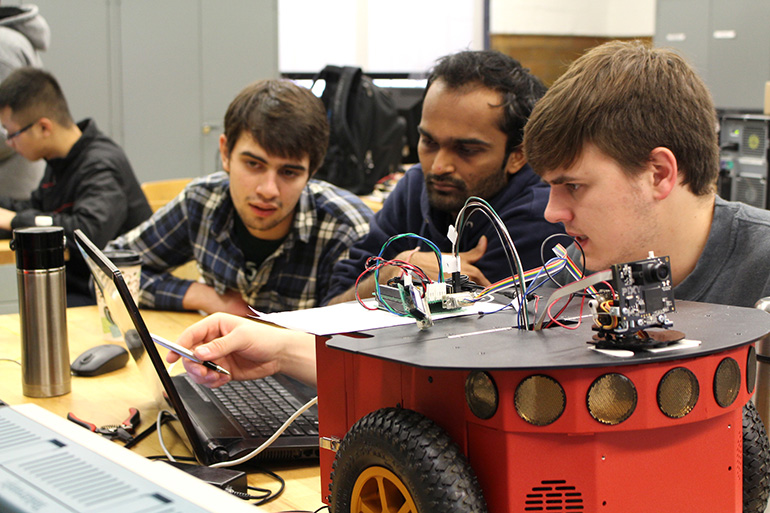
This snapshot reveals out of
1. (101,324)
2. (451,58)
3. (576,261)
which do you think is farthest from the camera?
(101,324)

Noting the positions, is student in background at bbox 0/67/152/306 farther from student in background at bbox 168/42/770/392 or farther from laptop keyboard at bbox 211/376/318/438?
student in background at bbox 168/42/770/392

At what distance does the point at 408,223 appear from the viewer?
64.5 inches

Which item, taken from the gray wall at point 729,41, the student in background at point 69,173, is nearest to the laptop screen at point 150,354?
the student in background at point 69,173

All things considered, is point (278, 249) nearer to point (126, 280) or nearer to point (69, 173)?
point (126, 280)

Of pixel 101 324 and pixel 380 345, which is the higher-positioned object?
pixel 380 345

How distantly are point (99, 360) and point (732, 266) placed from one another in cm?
103

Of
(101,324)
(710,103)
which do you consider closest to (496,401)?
(710,103)

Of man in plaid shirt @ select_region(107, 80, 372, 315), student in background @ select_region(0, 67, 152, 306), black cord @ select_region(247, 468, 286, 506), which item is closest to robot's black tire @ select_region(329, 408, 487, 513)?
black cord @ select_region(247, 468, 286, 506)

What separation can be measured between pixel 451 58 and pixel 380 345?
98cm

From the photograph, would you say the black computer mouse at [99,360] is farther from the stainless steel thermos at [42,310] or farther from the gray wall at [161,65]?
the gray wall at [161,65]

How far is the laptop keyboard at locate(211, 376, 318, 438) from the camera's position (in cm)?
101

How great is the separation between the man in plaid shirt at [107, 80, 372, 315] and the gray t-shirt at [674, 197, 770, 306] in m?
0.96

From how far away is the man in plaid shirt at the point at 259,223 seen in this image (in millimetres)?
1746

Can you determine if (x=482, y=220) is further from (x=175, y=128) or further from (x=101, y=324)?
(x=175, y=128)
